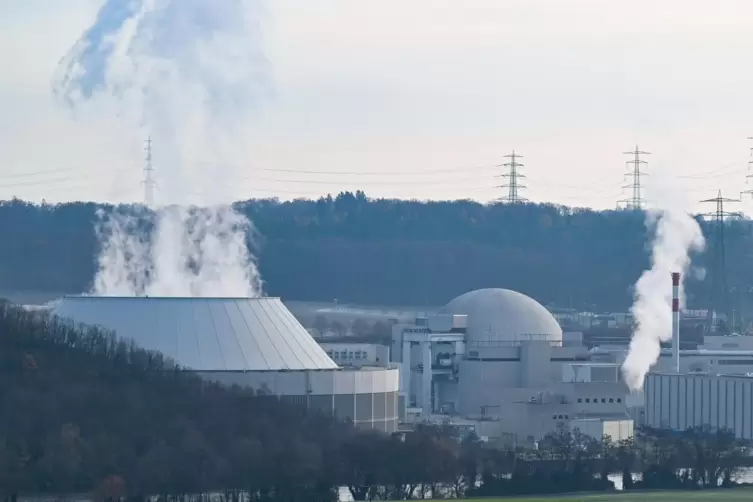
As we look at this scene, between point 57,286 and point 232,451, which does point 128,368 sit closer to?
point 232,451

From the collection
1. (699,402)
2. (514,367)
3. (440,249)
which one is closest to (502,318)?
(514,367)

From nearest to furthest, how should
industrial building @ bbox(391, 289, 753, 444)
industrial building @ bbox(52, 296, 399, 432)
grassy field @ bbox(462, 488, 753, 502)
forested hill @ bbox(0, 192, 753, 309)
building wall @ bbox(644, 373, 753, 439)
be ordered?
grassy field @ bbox(462, 488, 753, 502), industrial building @ bbox(52, 296, 399, 432), industrial building @ bbox(391, 289, 753, 444), building wall @ bbox(644, 373, 753, 439), forested hill @ bbox(0, 192, 753, 309)

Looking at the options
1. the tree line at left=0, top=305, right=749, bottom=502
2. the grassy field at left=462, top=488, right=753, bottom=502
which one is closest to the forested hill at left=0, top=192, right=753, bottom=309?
the tree line at left=0, top=305, right=749, bottom=502

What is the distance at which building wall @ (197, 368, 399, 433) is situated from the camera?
1736 inches

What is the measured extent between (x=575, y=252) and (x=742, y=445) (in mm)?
49148

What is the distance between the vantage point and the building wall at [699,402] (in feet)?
184

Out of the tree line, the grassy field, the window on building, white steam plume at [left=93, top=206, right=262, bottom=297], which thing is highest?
white steam plume at [left=93, top=206, right=262, bottom=297]

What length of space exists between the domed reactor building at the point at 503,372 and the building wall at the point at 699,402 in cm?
88

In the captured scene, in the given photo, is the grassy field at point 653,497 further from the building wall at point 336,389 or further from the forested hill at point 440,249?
the forested hill at point 440,249

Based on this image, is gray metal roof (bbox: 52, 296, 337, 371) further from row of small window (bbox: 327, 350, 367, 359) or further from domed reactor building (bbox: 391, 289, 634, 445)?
row of small window (bbox: 327, 350, 367, 359)

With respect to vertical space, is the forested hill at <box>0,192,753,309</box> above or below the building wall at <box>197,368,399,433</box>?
above

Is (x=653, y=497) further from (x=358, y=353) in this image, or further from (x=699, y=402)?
(x=358, y=353)

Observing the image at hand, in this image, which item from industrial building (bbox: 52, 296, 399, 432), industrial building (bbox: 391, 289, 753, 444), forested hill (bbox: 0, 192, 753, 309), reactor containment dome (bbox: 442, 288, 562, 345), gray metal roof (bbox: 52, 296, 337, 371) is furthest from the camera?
forested hill (bbox: 0, 192, 753, 309)

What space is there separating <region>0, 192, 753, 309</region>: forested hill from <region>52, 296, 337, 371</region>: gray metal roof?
33.0 m
